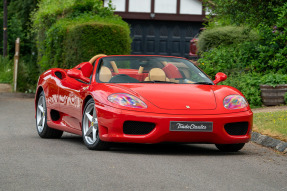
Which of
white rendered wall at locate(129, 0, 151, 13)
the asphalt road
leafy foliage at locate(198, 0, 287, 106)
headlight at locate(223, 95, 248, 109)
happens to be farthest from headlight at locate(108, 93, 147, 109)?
white rendered wall at locate(129, 0, 151, 13)

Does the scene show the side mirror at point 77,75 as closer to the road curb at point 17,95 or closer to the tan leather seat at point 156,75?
the tan leather seat at point 156,75

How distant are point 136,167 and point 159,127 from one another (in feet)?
3.40

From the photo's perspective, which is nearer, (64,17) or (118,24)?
Result: (118,24)

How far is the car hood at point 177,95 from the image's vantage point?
813 cm

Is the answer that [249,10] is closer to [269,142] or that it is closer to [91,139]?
[269,142]

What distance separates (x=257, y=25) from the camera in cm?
1980

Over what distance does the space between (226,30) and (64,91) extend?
12.4 m

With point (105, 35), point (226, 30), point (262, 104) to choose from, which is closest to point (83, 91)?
point (262, 104)

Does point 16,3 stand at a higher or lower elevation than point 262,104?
higher

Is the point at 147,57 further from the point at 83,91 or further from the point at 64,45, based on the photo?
the point at 64,45

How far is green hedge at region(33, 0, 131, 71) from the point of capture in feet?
65.1

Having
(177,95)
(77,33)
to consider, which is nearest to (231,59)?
(77,33)

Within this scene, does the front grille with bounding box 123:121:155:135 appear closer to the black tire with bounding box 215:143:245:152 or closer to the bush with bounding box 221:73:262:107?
the black tire with bounding box 215:143:245:152

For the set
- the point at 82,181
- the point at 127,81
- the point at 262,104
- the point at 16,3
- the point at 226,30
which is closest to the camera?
the point at 82,181
